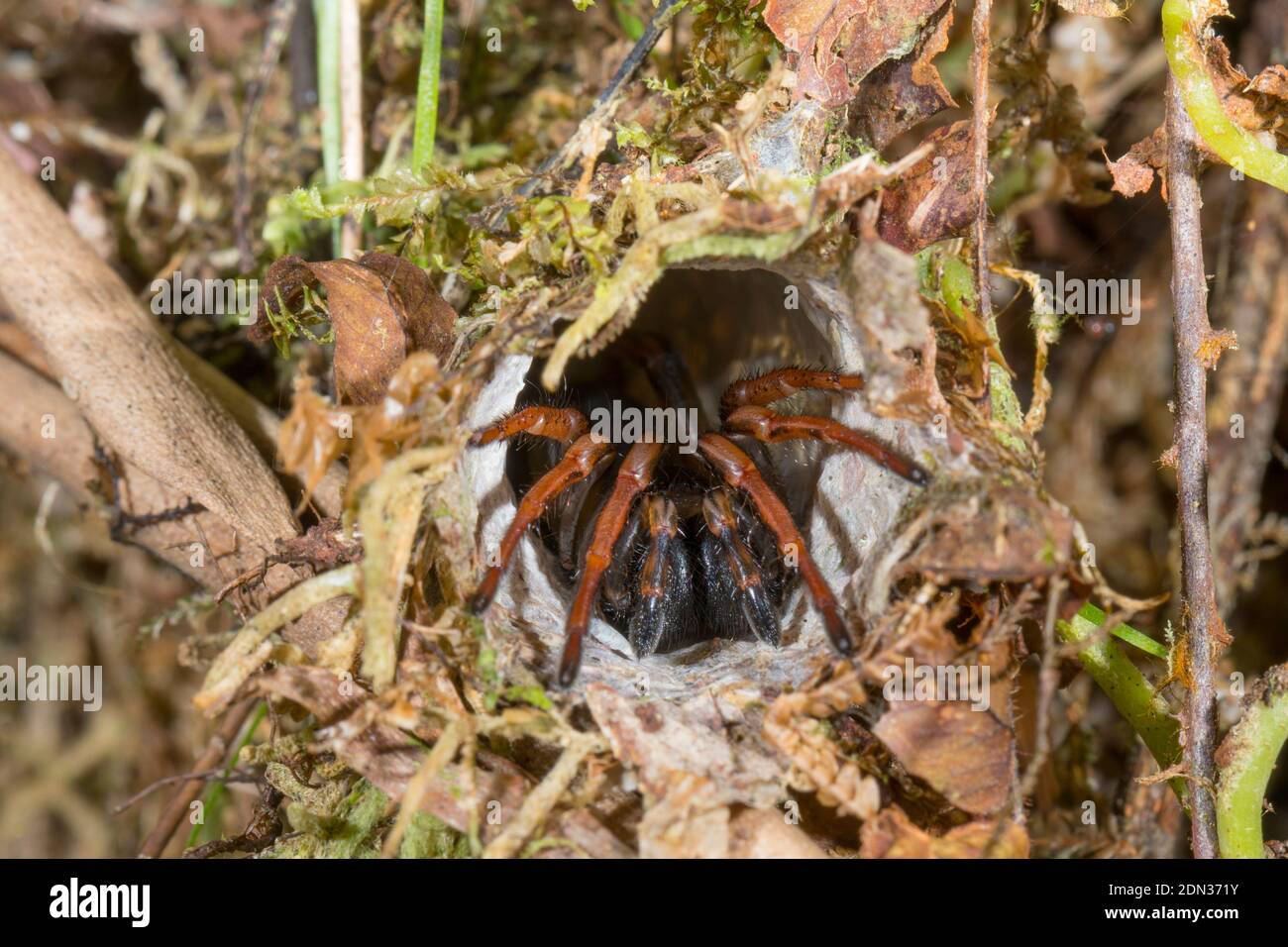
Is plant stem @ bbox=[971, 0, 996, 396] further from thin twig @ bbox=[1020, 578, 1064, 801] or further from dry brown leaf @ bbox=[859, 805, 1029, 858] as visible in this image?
dry brown leaf @ bbox=[859, 805, 1029, 858]

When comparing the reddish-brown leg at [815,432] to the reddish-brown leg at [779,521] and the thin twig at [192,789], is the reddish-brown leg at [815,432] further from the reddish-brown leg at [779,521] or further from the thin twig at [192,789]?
the thin twig at [192,789]

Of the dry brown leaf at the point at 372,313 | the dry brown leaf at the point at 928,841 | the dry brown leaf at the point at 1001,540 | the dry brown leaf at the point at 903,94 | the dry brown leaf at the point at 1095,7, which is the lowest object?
the dry brown leaf at the point at 928,841

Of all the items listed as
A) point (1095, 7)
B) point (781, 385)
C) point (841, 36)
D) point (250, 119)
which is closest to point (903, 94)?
point (841, 36)

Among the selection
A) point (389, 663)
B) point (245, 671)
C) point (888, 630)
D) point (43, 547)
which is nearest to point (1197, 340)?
point (888, 630)

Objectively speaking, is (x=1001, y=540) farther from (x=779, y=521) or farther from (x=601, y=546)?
(x=601, y=546)

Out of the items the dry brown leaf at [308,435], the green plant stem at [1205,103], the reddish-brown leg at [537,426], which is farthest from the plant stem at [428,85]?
the green plant stem at [1205,103]

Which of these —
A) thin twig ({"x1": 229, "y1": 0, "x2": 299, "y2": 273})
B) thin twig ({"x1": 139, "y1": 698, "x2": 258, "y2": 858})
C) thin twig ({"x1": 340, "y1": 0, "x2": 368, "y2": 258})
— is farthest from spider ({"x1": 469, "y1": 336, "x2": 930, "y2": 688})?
thin twig ({"x1": 229, "y1": 0, "x2": 299, "y2": 273})
